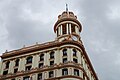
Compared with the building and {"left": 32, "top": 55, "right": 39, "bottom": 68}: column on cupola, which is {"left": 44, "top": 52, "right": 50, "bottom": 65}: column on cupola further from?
{"left": 32, "top": 55, "right": 39, "bottom": 68}: column on cupola

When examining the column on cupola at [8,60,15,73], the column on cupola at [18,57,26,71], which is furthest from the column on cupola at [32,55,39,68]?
the column on cupola at [8,60,15,73]

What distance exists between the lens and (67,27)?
8975cm

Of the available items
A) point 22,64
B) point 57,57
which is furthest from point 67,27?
point 22,64

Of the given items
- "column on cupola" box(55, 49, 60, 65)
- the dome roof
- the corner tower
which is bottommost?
"column on cupola" box(55, 49, 60, 65)

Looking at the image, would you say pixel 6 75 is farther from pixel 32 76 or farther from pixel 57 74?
pixel 57 74

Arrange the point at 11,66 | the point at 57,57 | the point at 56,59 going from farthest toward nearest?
the point at 11,66 → the point at 57,57 → the point at 56,59

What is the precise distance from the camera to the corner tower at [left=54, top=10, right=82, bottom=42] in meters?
88.1

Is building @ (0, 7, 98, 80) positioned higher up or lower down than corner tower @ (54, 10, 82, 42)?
lower down

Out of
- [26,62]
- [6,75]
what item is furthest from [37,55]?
[6,75]

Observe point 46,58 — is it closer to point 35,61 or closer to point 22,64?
point 35,61

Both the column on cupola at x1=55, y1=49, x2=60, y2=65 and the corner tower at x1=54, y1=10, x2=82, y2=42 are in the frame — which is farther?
the corner tower at x1=54, y1=10, x2=82, y2=42

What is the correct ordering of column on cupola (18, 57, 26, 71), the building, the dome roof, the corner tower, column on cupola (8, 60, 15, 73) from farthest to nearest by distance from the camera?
the dome roof < the corner tower < column on cupola (8, 60, 15, 73) < column on cupola (18, 57, 26, 71) < the building

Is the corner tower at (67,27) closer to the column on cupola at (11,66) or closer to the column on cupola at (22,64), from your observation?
the column on cupola at (22,64)

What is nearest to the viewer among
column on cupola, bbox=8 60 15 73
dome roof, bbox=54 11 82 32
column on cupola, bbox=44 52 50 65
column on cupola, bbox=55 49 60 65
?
column on cupola, bbox=55 49 60 65
